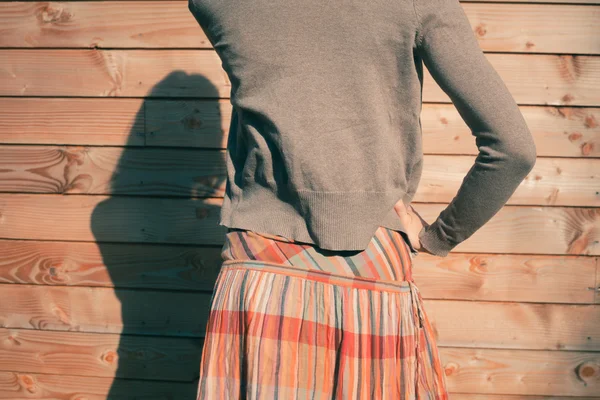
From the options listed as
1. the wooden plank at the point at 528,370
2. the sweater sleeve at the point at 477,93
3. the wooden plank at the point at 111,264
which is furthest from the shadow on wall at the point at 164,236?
the sweater sleeve at the point at 477,93

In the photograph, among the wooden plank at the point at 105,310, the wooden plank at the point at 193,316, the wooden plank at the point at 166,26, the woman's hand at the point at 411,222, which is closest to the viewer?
the woman's hand at the point at 411,222

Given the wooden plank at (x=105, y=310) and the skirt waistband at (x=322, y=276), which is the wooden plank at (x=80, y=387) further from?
the skirt waistband at (x=322, y=276)

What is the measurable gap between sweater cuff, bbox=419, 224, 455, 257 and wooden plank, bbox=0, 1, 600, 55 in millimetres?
978

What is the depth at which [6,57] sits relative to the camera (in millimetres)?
2080

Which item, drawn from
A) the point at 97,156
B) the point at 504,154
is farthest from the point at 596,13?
the point at 97,156

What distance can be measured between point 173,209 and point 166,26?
65 centimetres

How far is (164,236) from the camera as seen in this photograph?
2072 millimetres

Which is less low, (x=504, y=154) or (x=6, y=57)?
(x=6, y=57)

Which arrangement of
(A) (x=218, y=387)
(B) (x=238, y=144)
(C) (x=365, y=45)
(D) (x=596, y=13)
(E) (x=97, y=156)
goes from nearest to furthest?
1. (C) (x=365, y=45)
2. (A) (x=218, y=387)
3. (B) (x=238, y=144)
4. (D) (x=596, y=13)
5. (E) (x=97, y=156)

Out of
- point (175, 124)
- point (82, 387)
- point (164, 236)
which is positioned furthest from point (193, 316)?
point (175, 124)

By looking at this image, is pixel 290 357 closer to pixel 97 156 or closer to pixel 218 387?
pixel 218 387

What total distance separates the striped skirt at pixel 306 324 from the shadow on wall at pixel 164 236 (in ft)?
3.30

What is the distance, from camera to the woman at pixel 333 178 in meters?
0.95

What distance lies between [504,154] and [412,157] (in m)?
0.17
